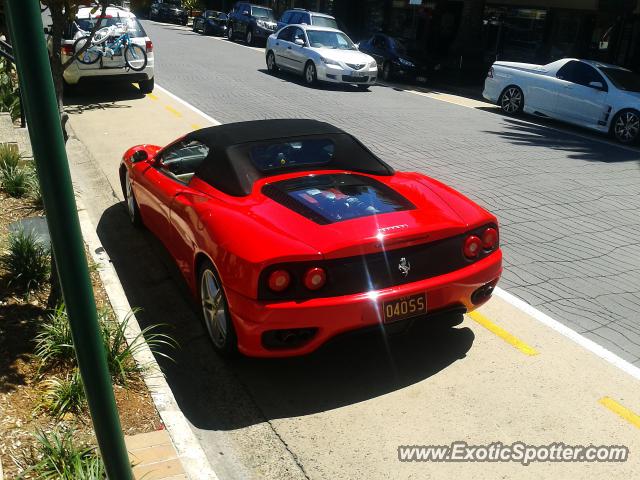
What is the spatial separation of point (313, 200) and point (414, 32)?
2959 cm

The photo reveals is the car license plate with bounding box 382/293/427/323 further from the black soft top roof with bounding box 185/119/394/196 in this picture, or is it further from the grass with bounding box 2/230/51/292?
the grass with bounding box 2/230/51/292

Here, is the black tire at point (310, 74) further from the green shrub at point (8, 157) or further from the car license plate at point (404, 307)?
the car license plate at point (404, 307)

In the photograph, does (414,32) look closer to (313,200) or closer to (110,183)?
(110,183)

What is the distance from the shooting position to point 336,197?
189 inches

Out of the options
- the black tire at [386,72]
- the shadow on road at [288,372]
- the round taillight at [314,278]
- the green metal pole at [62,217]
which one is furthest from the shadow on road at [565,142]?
the green metal pole at [62,217]

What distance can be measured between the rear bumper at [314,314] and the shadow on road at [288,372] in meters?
0.11

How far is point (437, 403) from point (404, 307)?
0.65m

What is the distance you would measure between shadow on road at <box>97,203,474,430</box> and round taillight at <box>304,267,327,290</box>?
0.37 m

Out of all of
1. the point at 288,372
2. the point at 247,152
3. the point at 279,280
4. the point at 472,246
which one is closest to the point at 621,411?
the point at 472,246

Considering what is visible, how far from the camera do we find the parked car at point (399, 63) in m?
21.5

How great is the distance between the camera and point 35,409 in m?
3.82

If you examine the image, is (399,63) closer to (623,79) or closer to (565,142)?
(623,79)

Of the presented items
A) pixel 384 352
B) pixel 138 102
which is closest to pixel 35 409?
pixel 384 352

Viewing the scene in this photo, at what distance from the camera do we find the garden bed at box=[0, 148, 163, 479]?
140 inches
